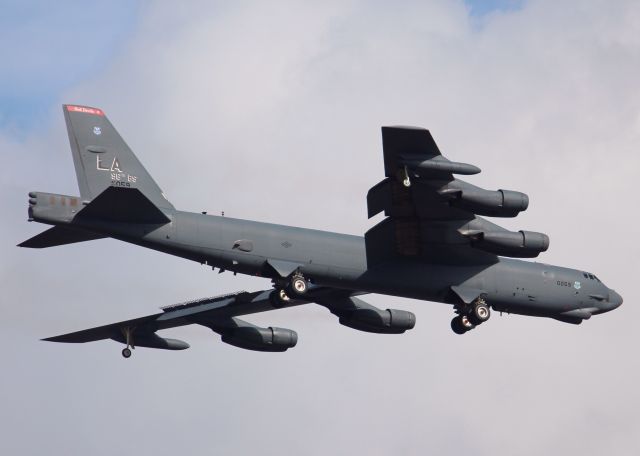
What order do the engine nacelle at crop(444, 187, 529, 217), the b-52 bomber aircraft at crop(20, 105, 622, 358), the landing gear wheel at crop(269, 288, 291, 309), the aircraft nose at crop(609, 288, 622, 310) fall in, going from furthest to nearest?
1. the aircraft nose at crop(609, 288, 622, 310)
2. the landing gear wheel at crop(269, 288, 291, 309)
3. the engine nacelle at crop(444, 187, 529, 217)
4. the b-52 bomber aircraft at crop(20, 105, 622, 358)

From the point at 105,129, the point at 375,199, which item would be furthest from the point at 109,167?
the point at 375,199

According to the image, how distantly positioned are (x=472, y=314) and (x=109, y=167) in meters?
11.0

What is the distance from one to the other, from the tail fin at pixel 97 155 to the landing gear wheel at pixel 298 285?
3942 millimetres

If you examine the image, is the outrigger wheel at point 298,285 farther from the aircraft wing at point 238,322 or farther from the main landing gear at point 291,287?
the aircraft wing at point 238,322

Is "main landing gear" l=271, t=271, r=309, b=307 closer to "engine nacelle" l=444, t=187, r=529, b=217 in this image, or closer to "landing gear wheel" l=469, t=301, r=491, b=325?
"engine nacelle" l=444, t=187, r=529, b=217

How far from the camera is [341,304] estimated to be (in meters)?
46.2

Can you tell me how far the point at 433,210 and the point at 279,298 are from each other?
4.79 meters

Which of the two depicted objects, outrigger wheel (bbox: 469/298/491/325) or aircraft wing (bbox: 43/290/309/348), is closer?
outrigger wheel (bbox: 469/298/491/325)

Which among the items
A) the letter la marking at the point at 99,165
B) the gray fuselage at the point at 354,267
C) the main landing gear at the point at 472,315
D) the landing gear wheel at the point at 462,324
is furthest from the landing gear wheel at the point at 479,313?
the letter la marking at the point at 99,165

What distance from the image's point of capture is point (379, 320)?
46469 mm

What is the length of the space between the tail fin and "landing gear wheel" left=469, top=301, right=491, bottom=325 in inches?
359

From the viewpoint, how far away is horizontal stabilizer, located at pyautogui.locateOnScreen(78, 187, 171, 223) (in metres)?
38.1

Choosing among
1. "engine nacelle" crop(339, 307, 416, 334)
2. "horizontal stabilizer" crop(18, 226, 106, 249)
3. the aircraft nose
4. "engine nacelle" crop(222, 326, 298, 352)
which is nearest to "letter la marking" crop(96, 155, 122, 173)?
"horizontal stabilizer" crop(18, 226, 106, 249)

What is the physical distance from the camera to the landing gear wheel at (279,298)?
41219mm
